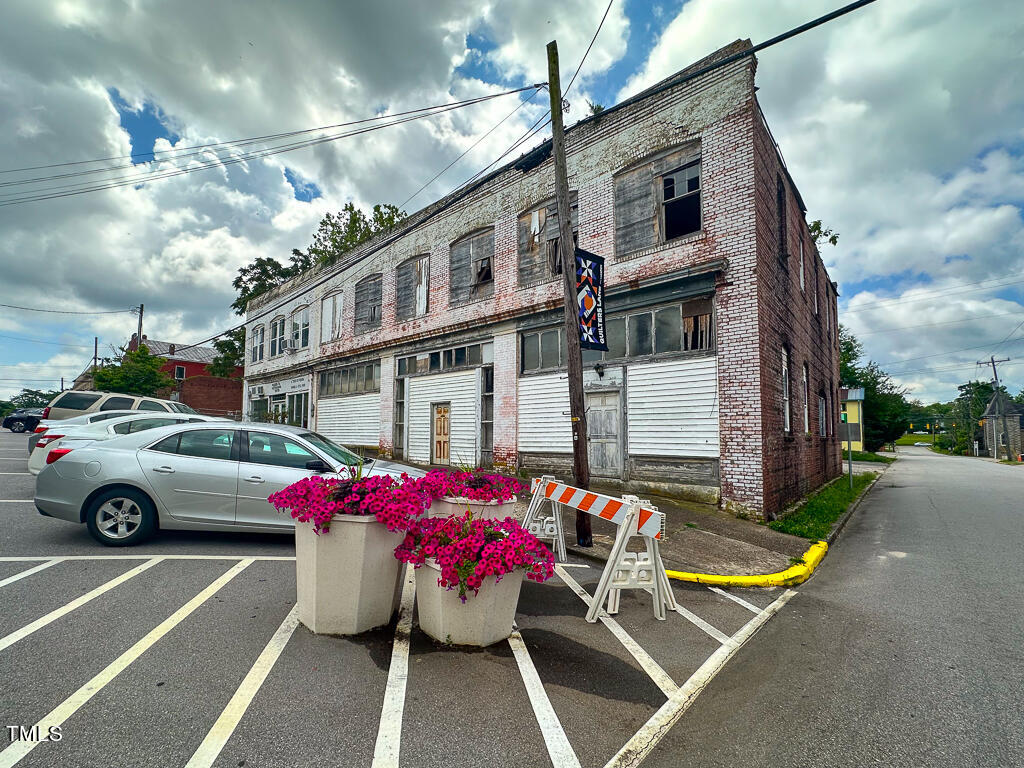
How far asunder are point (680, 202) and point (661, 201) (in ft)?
1.31

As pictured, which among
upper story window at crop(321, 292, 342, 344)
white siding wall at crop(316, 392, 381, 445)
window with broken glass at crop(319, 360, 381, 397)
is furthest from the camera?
upper story window at crop(321, 292, 342, 344)

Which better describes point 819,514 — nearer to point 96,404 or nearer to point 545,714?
point 545,714

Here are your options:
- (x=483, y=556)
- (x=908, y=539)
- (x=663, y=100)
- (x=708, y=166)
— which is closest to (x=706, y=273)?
(x=708, y=166)

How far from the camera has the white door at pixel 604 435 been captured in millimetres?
11125

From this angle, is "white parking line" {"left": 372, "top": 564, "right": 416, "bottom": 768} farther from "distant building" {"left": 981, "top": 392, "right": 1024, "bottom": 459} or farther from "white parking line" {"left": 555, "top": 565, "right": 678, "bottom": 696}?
"distant building" {"left": 981, "top": 392, "right": 1024, "bottom": 459}

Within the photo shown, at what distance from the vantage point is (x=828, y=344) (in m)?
18.8

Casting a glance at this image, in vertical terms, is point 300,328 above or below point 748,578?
above

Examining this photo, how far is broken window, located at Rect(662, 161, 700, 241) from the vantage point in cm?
1073

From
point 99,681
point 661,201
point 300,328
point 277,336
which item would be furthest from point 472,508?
point 277,336

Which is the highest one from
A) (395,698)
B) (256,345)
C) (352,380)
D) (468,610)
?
(256,345)

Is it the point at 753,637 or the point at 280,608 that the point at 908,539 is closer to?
the point at 753,637

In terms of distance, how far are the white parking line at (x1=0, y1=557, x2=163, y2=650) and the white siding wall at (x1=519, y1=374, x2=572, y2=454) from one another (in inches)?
335

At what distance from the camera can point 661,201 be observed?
435 inches

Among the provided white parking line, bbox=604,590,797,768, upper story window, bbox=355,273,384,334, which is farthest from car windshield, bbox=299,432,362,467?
upper story window, bbox=355,273,384,334
